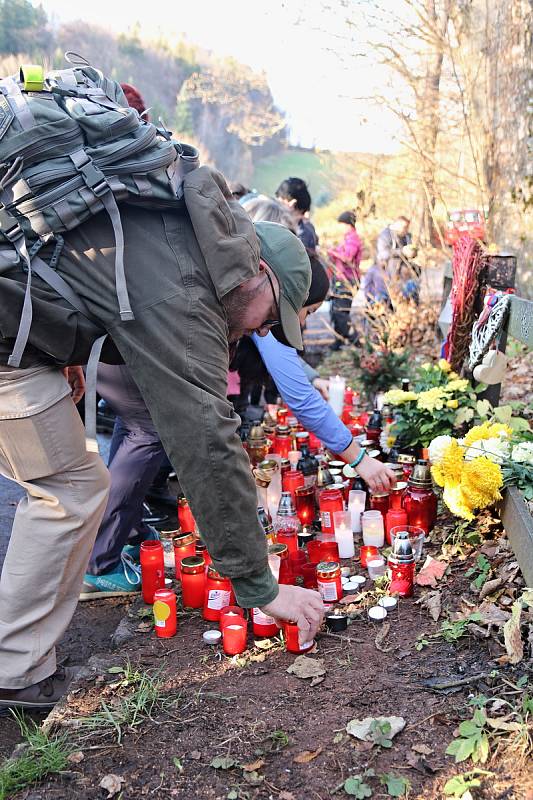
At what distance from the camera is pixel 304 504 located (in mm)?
3781

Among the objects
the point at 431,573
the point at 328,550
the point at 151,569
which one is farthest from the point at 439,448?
the point at 151,569

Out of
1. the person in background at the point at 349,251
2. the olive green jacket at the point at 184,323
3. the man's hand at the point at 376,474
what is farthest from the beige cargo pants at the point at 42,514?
the person in background at the point at 349,251

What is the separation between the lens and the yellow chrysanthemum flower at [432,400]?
13.8 feet

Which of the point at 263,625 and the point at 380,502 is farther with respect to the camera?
the point at 380,502

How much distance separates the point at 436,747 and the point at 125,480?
6.15 feet

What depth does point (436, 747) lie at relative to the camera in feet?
6.56

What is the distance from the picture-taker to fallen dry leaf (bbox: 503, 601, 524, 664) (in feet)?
7.36

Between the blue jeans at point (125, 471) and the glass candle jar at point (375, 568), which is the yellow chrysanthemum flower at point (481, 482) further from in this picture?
the blue jeans at point (125, 471)

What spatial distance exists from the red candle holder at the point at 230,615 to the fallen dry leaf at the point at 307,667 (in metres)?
0.28

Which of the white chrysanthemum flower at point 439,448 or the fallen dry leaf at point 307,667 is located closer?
the fallen dry leaf at point 307,667

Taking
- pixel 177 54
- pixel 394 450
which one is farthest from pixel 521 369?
pixel 177 54

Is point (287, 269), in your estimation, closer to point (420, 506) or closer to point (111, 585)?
point (420, 506)

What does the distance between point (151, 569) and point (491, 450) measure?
1.67 m

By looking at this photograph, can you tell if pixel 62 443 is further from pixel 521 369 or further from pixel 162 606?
pixel 521 369
